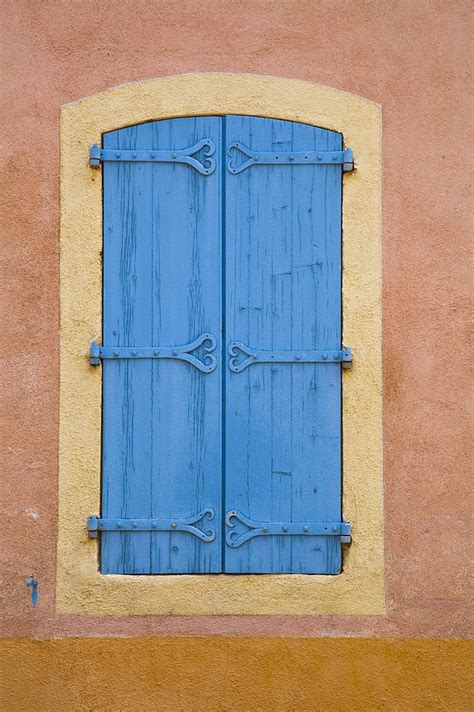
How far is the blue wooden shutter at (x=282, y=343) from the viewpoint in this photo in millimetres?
3990

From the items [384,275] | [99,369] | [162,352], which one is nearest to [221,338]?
[162,352]

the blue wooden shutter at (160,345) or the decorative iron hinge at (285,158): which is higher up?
the decorative iron hinge at (285,158)

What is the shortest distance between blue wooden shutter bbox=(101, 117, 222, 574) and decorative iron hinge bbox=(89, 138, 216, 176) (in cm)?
1

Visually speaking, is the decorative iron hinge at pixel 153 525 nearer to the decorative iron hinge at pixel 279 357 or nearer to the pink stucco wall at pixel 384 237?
the pink stucco wall at pixel 384 237

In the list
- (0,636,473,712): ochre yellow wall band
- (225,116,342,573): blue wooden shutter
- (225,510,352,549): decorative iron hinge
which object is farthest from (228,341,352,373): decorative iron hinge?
(0,636,473,712): ochre yellow wall band

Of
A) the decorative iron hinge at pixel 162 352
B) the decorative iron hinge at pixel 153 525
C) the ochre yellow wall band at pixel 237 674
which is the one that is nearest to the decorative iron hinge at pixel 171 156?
the decorative iron hinge at pixel 162 352

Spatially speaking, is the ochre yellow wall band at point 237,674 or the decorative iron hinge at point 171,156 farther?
the decorative iron hinge at point 171,156

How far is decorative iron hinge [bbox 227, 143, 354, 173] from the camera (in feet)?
13.3

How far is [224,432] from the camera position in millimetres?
4012

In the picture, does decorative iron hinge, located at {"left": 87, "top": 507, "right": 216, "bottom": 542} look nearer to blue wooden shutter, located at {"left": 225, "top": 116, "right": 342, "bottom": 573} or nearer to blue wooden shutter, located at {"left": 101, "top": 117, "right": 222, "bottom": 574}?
blue wooden shutter, located at {"left": 101, "top": 117, "right": 222, "bottom": 574}

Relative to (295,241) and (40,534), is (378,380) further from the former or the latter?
(40,534)

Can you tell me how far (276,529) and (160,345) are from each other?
3.21 feet

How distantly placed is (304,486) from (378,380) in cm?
58

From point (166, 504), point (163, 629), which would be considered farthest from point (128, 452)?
point (163, 629)
